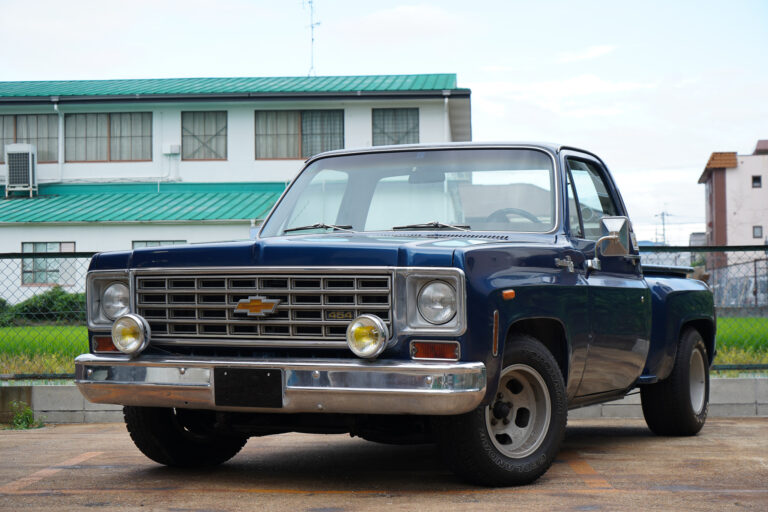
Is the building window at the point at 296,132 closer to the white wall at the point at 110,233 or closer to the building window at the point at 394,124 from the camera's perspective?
the building window at the point at 394,124

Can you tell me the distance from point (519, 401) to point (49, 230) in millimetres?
25370

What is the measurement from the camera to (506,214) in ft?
21.1

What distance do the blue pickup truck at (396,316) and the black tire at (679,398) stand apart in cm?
83

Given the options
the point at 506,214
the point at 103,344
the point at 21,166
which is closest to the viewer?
the point at 103,344

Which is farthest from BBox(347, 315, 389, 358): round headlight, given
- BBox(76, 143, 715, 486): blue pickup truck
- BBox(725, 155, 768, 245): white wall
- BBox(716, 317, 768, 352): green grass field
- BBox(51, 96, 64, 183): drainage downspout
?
BBox(725, 155, 768, 245): white wall

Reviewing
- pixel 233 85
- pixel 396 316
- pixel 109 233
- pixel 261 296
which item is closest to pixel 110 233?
pixel 109 233

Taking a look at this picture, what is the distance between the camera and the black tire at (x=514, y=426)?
532 centimetres

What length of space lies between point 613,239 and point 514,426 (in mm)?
1470

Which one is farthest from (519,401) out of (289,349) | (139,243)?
(139,243)

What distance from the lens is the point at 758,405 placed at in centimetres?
1010

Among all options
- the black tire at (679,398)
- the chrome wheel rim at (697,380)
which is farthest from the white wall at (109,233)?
the black tire at (679,398)

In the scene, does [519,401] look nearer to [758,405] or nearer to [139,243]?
[758,405]

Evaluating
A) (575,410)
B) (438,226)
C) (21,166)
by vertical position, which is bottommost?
(575,410)

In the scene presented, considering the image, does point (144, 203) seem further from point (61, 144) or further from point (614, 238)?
point (614, 238)
